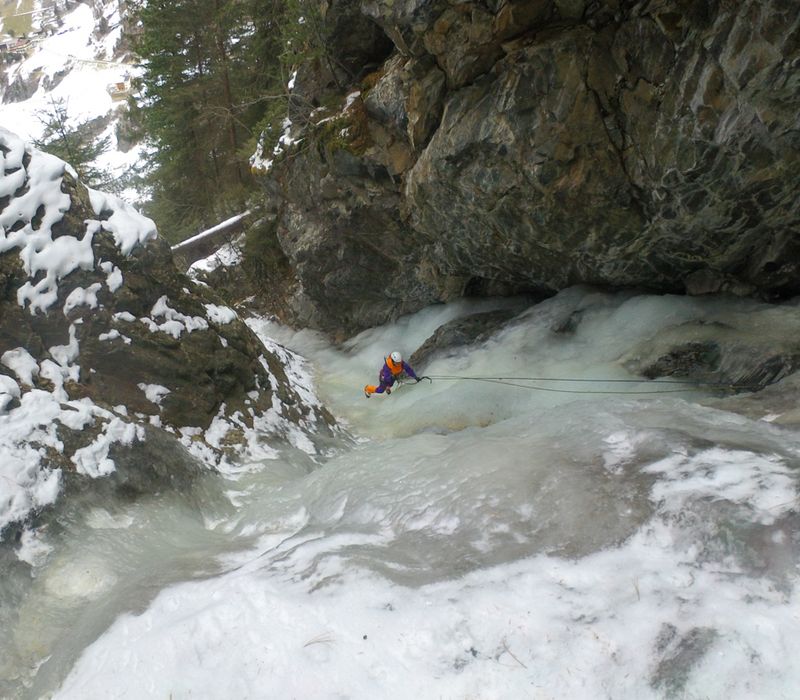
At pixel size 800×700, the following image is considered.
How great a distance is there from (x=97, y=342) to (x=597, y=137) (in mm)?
6420

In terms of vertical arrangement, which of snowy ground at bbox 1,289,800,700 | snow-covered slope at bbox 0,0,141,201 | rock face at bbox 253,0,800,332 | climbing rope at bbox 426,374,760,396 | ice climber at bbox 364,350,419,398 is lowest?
climbing rope at bbox 426,374,760,396

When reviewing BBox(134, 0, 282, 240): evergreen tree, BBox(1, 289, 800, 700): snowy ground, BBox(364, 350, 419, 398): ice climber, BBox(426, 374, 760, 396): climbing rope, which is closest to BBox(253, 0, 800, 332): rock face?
BBox(426, 374, 760, 396): climbing rope

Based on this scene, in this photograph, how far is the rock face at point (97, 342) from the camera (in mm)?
4344

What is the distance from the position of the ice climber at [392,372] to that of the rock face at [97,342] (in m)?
2.48

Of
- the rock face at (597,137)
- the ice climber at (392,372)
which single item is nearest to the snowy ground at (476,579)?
the rock face at (597,137)

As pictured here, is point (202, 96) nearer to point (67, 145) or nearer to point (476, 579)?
point (67, 145)

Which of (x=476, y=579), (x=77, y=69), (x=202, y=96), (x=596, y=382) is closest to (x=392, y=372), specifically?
(x=596, y=382)

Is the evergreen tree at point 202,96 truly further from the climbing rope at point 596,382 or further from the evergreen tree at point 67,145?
the climbing rope at point 596,382

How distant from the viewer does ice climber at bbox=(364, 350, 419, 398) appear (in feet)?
28.8

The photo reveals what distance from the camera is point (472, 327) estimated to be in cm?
956

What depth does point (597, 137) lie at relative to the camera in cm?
615

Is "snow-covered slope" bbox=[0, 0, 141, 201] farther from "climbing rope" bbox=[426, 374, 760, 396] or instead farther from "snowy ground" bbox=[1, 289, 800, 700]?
"snowy ground" bbox=[1, 289, 800, 700]

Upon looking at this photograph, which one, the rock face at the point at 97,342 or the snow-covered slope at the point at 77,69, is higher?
the snow-covered slope at the point at 77,69

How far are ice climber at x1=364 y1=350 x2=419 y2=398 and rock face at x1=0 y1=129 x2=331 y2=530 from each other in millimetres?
2483
